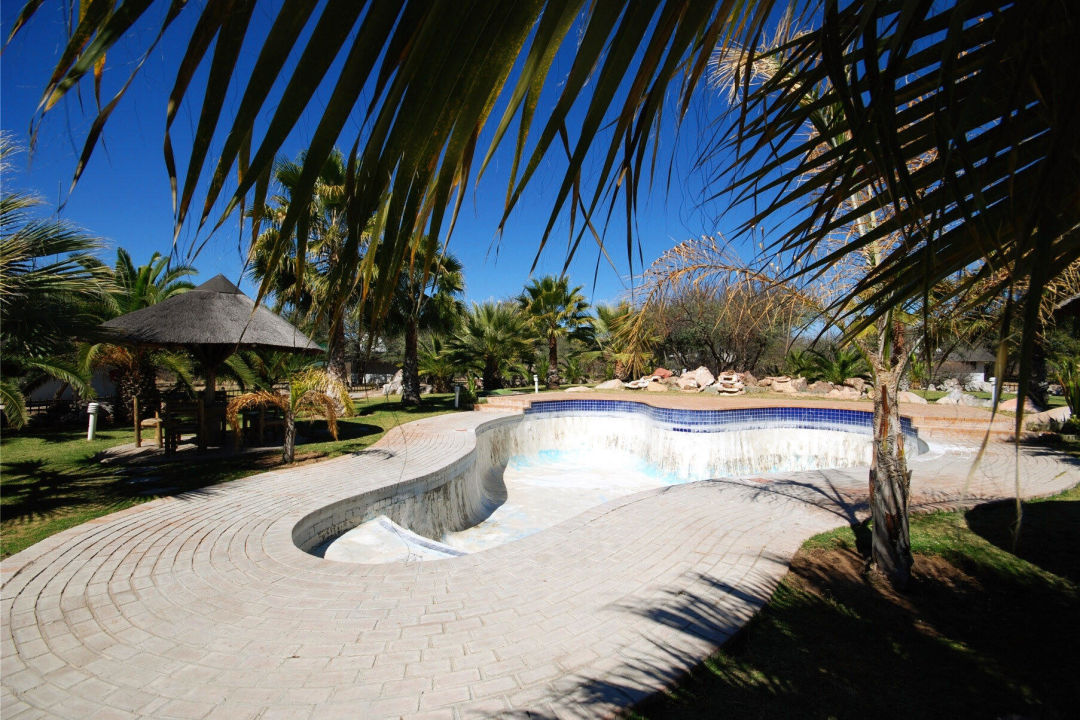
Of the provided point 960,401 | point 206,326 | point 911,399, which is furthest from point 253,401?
point 960,401

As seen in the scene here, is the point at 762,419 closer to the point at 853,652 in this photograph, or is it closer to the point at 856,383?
the point at 856,383

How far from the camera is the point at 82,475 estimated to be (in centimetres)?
773

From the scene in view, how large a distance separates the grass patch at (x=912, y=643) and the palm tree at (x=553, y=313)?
2070 centimetres

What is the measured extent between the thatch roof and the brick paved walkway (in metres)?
4.73

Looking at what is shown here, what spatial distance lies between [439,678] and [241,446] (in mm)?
9060

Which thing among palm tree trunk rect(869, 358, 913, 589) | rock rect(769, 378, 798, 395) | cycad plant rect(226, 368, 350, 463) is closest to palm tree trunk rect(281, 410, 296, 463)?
cycad plant rect(226, 368, 350, 463)

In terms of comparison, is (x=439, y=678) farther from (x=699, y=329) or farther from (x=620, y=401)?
(x=699, y=329)

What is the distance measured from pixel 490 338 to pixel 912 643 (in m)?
20.4

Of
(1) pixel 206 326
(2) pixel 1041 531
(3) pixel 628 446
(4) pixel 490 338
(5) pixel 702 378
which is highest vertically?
(4) pixel 490 338

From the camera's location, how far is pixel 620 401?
16266 millimetres

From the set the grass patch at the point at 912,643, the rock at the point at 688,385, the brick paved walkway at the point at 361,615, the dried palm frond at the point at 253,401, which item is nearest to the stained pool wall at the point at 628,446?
the brick paved walkway at the point at 361,615

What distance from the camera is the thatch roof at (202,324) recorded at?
9.73 metres

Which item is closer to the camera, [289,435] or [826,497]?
[826,497]

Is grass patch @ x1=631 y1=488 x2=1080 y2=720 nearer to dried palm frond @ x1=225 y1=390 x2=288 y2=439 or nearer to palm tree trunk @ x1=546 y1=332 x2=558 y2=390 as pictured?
dried palm frond @ x1=225 y1=390 x2=288 y2=439
